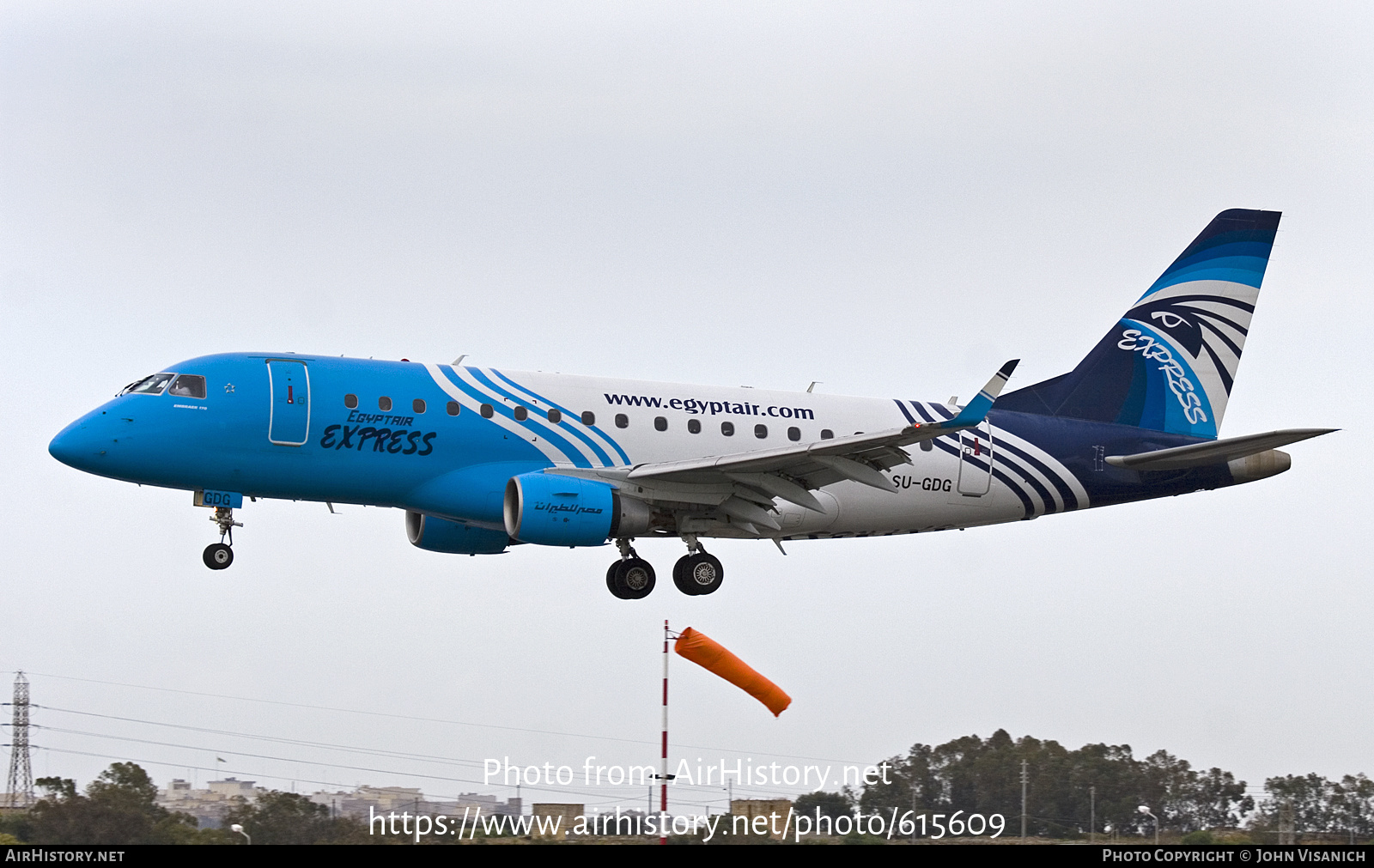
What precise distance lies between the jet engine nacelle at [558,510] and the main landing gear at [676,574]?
248 centimetres

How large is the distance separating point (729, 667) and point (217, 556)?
11.6 metres

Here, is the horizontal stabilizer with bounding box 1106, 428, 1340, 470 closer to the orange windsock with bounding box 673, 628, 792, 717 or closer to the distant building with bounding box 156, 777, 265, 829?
the orange windsock with bounding box 673, 628, 792, 717

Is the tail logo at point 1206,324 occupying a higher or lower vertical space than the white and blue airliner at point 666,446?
higher

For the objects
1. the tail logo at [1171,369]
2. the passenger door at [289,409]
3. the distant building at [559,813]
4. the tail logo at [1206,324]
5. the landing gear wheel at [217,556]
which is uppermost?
the tail logo at [1206,324]

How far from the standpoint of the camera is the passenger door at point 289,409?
37.5 meters

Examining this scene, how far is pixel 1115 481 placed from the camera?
44500 millimetres

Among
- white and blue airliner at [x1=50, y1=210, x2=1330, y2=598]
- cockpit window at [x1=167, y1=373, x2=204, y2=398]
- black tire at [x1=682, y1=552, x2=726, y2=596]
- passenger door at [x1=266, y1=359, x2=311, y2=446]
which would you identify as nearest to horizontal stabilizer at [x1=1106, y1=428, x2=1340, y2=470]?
white and blue airliner at [x1=50, y1=210, x2=1330, y2=598]

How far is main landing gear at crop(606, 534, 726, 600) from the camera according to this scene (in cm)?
4156

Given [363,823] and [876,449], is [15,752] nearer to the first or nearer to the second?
[363,823]

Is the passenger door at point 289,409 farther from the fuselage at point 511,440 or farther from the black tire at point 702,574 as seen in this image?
the black tire at point 702,574

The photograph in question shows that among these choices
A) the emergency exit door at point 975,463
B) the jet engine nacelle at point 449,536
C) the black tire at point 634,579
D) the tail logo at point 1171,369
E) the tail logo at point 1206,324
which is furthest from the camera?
the tail logo at point 1206,324

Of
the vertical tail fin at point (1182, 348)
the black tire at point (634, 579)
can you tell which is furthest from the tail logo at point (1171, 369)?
the black tire at point (634, 579)

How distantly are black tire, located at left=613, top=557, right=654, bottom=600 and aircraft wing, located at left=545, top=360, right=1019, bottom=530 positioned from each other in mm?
2284
